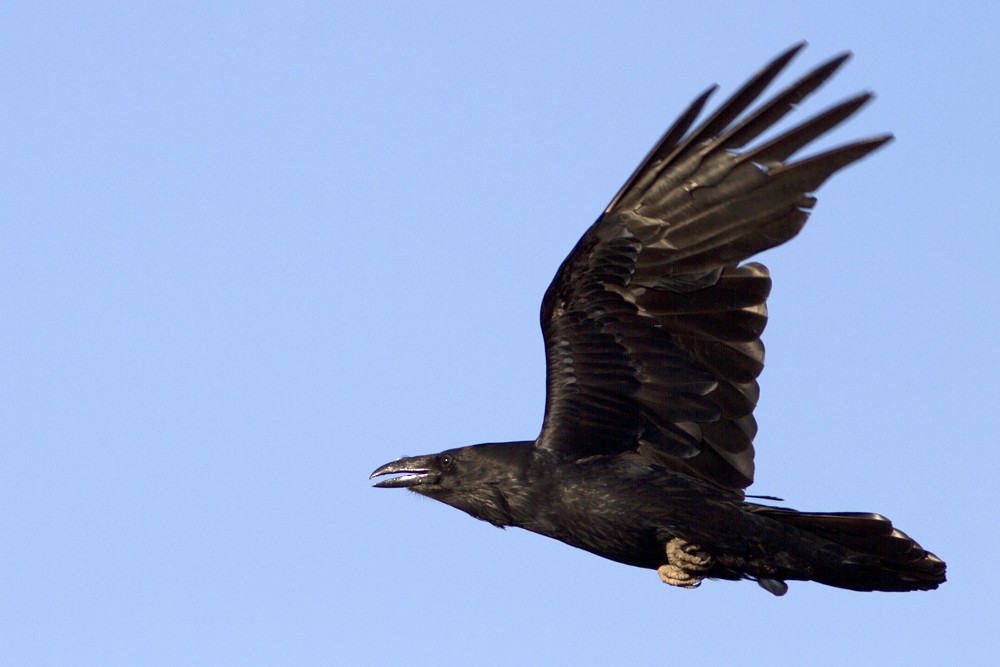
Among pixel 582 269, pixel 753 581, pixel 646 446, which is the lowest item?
pixel 753 581

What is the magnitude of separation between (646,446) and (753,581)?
3.26ft

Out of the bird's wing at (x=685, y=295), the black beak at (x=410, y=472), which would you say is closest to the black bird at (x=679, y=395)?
the bird's wing at (x=685, y=295)

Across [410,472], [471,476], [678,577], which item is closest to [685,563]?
[678,577]

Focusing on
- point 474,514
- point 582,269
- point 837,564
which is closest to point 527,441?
point 474,514

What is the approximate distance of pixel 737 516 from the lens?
33.4 ft

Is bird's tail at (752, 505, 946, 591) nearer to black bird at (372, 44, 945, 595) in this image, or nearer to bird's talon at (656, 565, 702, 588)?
black bird at (372, 44, 945, 595)

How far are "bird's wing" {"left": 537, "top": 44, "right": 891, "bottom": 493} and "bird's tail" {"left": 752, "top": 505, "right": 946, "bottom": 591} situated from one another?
2.12 ft

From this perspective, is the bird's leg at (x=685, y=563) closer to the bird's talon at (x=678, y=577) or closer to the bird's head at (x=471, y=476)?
the bird's talon at (x=678, y=577)

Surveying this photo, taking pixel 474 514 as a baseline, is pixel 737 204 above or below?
above

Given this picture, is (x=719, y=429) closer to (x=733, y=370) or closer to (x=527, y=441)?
(x=733, y=370)

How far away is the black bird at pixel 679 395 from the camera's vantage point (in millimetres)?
9812

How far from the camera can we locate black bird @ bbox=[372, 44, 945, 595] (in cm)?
981

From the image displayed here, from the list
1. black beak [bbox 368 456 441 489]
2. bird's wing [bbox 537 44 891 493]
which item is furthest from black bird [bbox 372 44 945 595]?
black beak [bbox 368 456 441 489]

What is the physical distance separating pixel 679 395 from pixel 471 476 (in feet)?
4.45
